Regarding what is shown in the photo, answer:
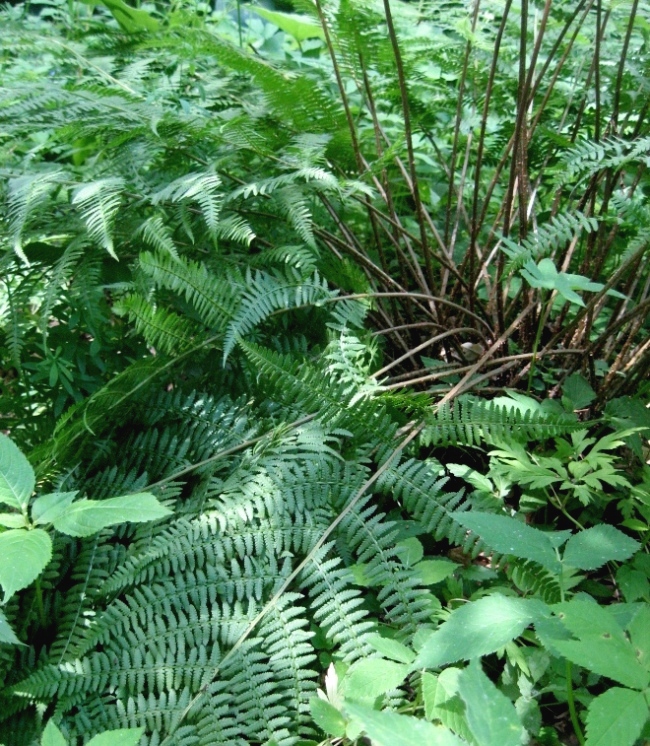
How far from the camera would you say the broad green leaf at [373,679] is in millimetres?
820

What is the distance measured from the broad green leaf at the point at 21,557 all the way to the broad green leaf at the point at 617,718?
25.4 inches

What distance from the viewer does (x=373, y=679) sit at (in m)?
0.83

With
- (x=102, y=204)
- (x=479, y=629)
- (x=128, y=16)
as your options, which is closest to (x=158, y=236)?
(x=102, y=204)

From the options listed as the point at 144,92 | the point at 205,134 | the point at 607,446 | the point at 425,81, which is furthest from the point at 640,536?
the point at 144,92

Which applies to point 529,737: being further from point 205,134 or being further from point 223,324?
point 205,134

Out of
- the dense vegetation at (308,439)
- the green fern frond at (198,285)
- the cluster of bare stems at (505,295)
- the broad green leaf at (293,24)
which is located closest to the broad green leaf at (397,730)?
the dense vegetation at (308,439)

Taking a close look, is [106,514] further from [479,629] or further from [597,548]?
[597,548]

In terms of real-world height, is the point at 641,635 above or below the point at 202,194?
below

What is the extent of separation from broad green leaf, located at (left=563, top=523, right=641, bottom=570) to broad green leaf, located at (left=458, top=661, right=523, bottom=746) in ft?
0.77

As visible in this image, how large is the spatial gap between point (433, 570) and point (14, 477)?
65cm

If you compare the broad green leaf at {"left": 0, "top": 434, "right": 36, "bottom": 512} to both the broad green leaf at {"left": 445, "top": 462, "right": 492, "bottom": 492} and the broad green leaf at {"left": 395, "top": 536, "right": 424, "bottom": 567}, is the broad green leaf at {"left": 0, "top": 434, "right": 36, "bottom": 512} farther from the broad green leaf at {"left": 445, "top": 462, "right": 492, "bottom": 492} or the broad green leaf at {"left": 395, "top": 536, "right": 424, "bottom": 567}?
the broad green leaf at {"left": 445, "top": 462, "right": 492, "bottom": 492}

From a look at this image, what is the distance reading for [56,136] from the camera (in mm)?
1342

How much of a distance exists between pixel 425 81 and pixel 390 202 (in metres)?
0.57

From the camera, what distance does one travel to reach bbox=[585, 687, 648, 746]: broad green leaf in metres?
0.67
